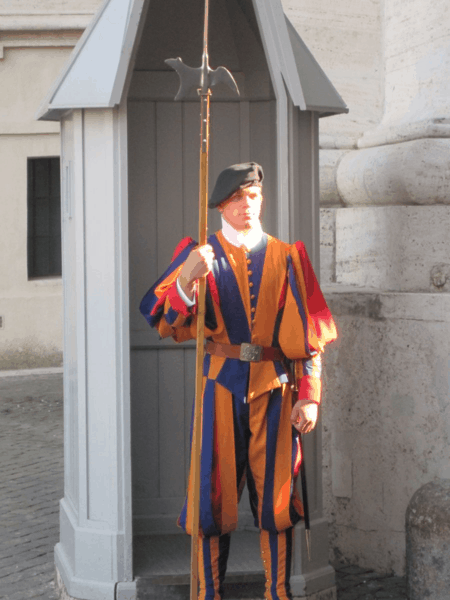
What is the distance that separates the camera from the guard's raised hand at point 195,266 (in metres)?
3.33

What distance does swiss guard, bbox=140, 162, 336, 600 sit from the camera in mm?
3500

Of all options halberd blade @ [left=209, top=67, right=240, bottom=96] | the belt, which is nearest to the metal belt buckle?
the belt

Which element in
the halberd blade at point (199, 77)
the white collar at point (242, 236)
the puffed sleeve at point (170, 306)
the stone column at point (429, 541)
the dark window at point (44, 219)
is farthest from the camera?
the dark window at point (44, 219)

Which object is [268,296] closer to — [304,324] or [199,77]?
[304,324]

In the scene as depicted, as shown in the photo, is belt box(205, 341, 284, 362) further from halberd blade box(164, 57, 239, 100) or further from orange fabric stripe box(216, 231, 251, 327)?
halberd blade box(164, 57, 239, 100)

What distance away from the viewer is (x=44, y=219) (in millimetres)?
12375

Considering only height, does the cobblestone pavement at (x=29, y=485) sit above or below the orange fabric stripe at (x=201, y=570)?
below

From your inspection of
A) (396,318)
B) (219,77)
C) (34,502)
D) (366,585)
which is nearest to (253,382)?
(219,77)

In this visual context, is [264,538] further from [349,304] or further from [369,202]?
[369,202]

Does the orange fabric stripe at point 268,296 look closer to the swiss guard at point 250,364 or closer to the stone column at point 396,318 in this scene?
the swiss guard at point 250,364

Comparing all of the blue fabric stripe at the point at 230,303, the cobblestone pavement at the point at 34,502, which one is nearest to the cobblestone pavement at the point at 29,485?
the cobblestone pavement at the point at 34,502

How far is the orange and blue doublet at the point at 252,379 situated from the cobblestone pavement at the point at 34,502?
1008 mm

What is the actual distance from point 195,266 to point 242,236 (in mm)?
278

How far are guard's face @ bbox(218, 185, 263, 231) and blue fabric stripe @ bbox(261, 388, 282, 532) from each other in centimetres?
57
